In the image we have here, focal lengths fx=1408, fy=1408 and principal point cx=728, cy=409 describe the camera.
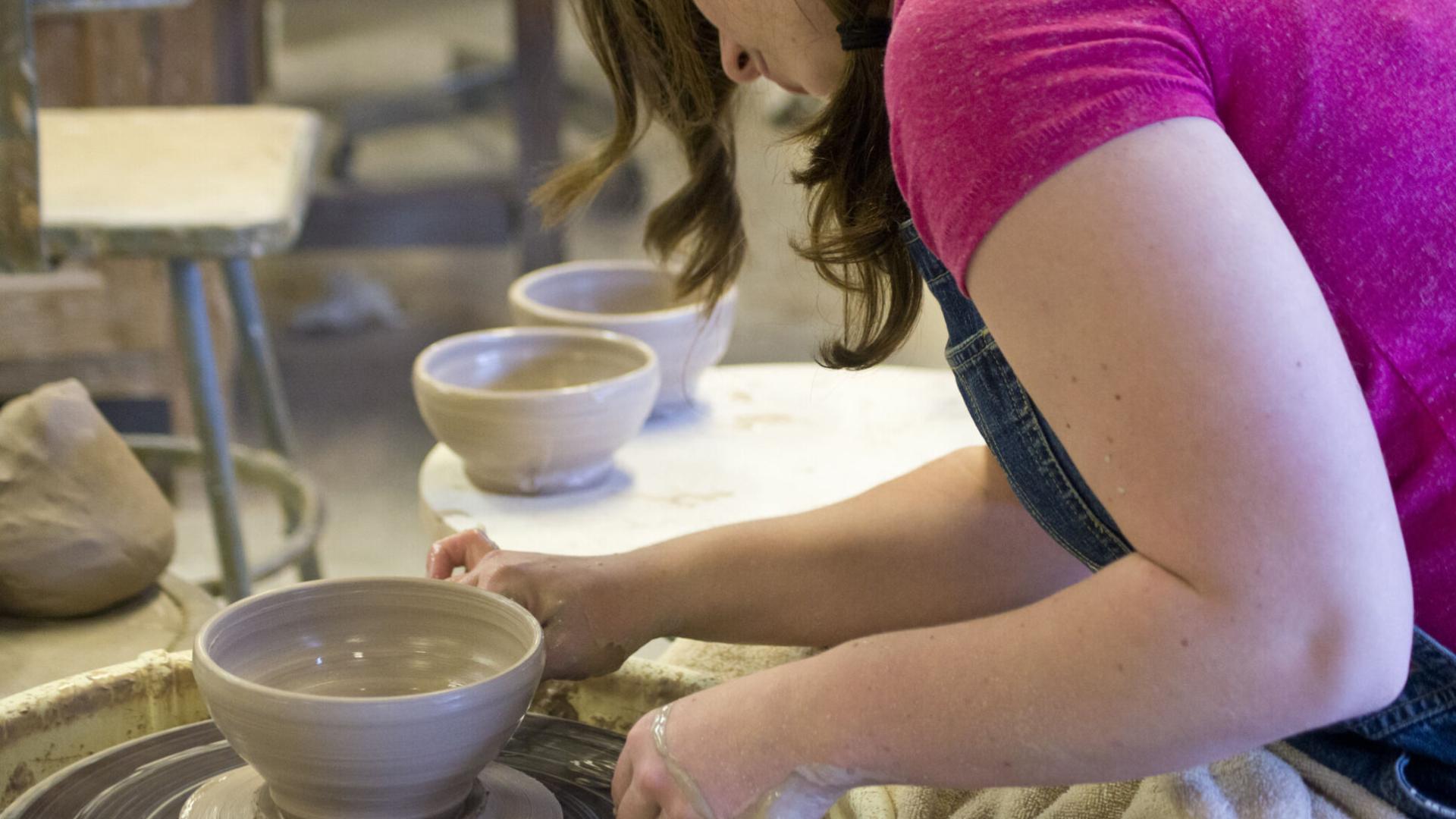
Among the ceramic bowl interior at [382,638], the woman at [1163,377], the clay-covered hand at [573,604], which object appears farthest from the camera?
the clay-covered hand at [573,604]

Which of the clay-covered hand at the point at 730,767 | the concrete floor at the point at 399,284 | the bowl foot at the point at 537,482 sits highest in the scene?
the clay-covered hand at the point at 730,767

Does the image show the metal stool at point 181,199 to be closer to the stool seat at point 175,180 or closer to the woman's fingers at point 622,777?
the stool seat at point 175,180

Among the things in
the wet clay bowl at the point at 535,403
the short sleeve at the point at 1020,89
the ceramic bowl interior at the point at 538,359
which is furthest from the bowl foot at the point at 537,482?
the short sleeve at the point at 1020,89

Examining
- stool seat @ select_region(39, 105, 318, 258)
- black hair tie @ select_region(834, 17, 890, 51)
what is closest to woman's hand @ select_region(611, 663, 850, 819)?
black hair tie @ select_region(834, 17, 890, 51)

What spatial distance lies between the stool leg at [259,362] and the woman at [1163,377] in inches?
51.0

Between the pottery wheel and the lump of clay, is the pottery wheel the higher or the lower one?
the higher one

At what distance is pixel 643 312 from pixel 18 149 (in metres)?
0.66

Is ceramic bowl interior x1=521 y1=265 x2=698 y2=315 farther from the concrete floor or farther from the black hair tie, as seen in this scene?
the black hair tie

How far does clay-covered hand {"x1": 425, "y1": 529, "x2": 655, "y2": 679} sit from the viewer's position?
0.91m

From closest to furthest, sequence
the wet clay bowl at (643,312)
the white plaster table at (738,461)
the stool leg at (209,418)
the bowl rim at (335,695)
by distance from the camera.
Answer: the bowl rim at (335,695), the white plaster table at (738,461), the wet clay bowl at (643,312), the stool leg at (209,418)

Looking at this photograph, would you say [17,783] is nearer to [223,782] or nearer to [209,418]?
[223,782]

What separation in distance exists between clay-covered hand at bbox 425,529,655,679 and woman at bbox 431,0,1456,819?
0.58 ft

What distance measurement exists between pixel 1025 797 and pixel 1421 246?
0.38 meters

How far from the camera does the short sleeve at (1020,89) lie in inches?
22.4
